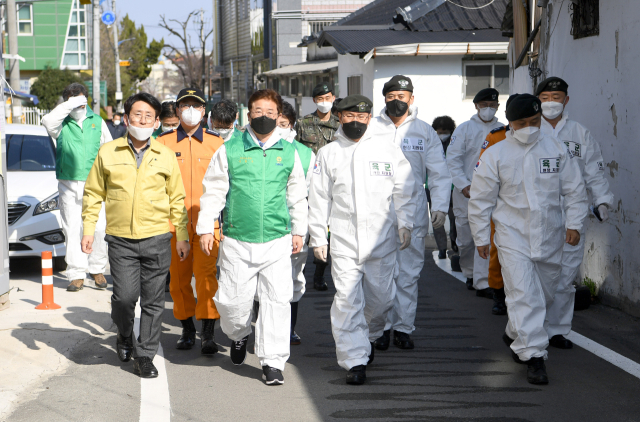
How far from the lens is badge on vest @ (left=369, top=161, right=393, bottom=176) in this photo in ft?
18.6

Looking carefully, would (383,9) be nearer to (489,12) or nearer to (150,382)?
(489,12)

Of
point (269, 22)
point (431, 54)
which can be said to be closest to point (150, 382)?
point (431, 54)

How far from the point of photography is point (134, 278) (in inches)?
226

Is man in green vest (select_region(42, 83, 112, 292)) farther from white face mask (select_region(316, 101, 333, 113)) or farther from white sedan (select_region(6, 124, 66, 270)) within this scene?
white face mask (select_region(316, 101, 333, 113))

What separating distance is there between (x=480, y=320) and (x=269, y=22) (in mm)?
38891

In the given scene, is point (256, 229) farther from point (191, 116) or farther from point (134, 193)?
point (191, 116)

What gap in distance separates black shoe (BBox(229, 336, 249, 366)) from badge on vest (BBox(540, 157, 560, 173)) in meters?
2.49

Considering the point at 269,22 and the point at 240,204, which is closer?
the point at 240,204

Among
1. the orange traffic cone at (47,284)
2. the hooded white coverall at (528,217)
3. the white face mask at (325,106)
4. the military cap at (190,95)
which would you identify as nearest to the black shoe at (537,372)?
the hooded white coverall at (528,217)

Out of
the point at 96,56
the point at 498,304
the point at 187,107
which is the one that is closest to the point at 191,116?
the point at 187,107

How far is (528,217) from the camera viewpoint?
5.68 meters

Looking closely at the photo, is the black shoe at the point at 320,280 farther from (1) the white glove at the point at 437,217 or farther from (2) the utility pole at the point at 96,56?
(2) the utility pole at the point at 96,56

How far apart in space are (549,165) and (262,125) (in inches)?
81.8

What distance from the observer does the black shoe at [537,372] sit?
5398 mm
